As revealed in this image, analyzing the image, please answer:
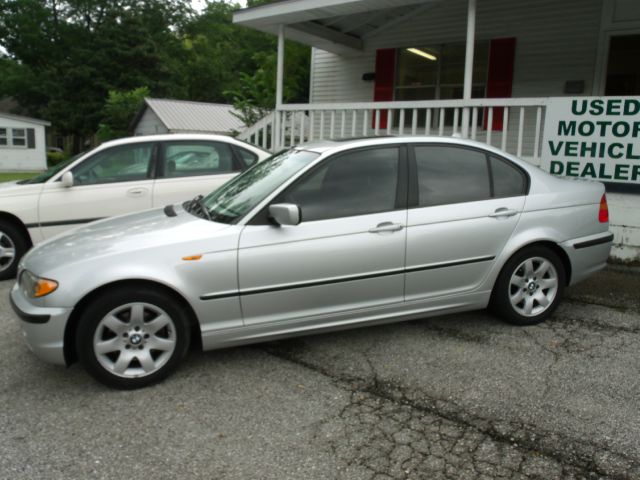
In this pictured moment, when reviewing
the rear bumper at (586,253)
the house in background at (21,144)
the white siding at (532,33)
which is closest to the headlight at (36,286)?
the rear bumper at (586,253)

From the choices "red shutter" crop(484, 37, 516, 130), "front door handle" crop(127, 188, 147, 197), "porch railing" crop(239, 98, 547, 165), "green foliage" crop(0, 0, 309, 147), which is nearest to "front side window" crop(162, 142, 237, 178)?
"front door handle" crop(127, 188, 147, 197)

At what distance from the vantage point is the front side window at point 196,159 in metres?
6.63

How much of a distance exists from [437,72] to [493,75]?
4.29ft

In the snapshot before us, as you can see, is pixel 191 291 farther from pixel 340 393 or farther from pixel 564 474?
pixel 564 474

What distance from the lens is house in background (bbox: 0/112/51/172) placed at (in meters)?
34.5

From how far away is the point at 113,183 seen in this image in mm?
6398

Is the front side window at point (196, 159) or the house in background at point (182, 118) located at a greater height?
the house in background at point (182, 118)

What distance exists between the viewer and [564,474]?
8.95 ft

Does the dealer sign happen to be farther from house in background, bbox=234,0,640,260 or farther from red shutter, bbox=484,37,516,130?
red shutter, bbox=484,37,516,130

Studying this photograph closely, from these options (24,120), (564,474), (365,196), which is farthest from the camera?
(24,120)

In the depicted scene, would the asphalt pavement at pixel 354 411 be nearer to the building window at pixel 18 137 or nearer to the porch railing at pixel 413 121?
the porch railing at pixel 413 121

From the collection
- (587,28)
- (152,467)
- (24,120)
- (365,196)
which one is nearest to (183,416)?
(152,467)

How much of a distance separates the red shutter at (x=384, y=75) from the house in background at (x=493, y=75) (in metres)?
0.02

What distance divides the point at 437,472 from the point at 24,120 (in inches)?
1515
